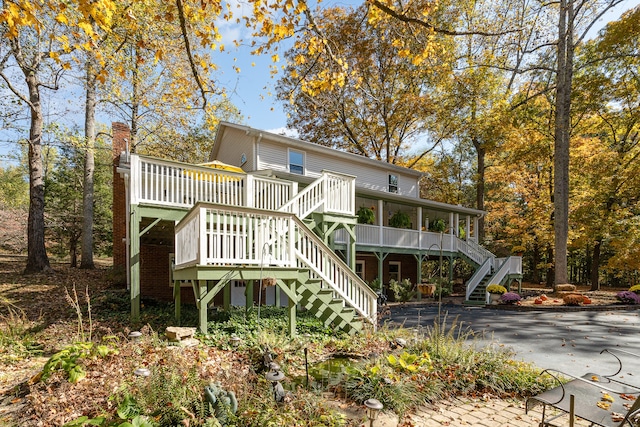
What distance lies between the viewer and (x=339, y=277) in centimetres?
833

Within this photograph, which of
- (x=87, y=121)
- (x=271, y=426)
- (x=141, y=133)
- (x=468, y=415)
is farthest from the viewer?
(x=141, y=133)

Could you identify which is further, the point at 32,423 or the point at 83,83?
the point at 83,83

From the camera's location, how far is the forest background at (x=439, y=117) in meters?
14.7

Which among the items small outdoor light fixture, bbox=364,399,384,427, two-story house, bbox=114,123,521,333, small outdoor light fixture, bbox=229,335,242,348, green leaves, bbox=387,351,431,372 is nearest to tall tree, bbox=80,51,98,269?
two-story house, bbox=114,123,521,333

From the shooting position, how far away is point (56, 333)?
727 cm

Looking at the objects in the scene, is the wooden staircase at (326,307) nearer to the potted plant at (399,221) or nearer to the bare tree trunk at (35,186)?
the potted plant at (399,221)

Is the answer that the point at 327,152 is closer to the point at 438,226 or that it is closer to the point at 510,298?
the point at 438,226

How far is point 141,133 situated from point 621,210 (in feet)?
92.6

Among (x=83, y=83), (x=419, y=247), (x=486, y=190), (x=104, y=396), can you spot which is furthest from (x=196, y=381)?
(x=486, y=190)

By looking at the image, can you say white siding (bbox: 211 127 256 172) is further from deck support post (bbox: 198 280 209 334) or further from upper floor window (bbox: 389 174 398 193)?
deck support post (bbox: 198 280 209 334)

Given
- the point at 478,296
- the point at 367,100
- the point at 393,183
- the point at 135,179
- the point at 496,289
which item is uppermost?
the point at 367,100

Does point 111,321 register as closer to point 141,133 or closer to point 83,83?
point 83,83

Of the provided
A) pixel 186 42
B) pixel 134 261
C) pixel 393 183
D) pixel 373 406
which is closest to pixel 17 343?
pixel 134 261

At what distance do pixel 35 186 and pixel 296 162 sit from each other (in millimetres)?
11019
